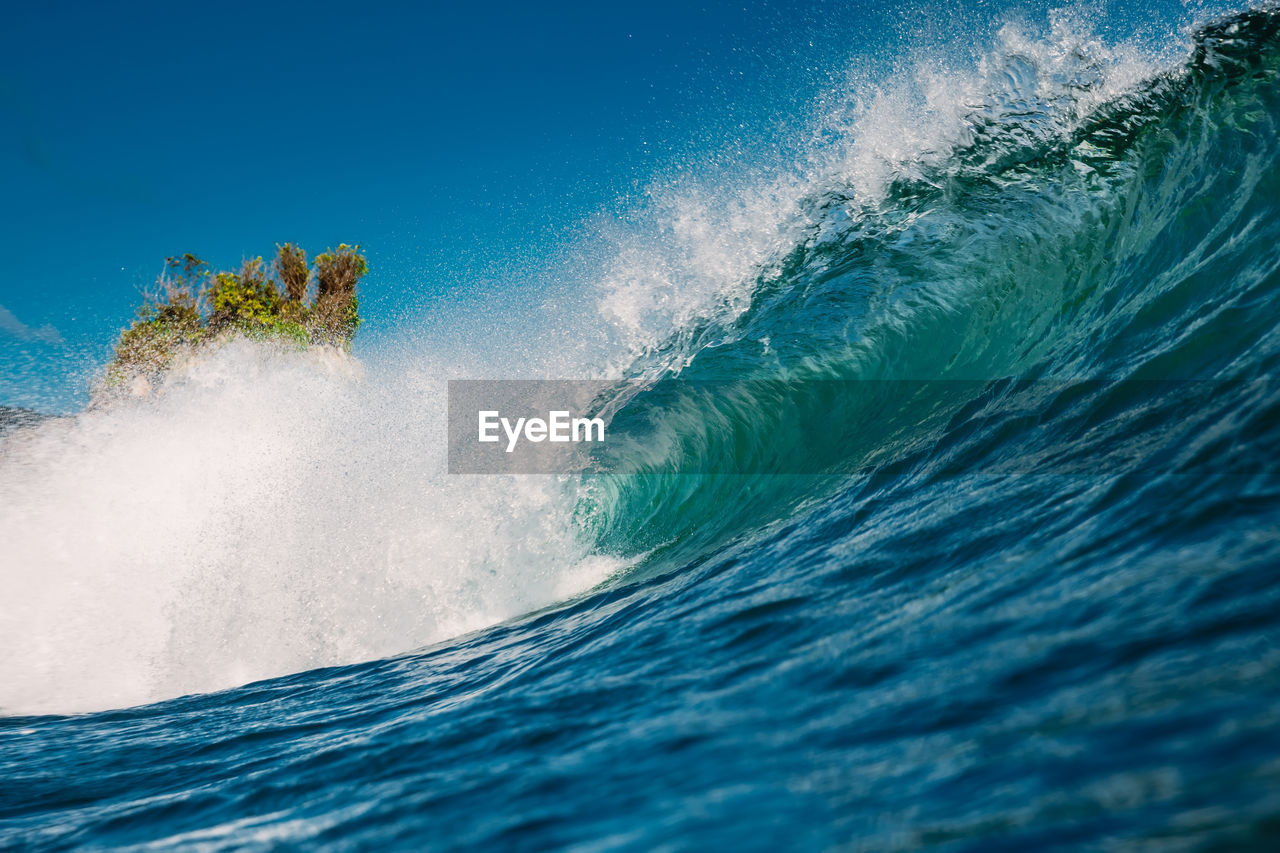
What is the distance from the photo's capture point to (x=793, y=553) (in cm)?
382

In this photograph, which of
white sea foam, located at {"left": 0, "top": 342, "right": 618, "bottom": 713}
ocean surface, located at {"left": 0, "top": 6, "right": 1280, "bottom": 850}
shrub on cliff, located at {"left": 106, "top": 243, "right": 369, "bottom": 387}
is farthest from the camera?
shrub on cliff, located at {"left": 106, "top": 243, "right": 369, "bottom": 387}

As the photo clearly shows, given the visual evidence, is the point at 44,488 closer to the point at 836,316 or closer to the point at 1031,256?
the point at 836,316

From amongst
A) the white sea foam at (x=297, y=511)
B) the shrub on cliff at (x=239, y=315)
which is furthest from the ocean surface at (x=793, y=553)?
the shrub on cliff at (x=239, y=315)

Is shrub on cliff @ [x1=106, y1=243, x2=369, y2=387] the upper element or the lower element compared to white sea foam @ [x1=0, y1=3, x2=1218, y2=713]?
upper

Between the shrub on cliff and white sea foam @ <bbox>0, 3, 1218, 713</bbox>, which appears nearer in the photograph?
white sea foam @ <bbox>0, 3, 1218, 713</bbox>

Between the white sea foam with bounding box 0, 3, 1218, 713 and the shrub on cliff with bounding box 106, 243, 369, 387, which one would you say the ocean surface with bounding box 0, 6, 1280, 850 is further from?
the shrub on cliff with bounding box 106, 243, 369, 387

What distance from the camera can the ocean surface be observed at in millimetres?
1488

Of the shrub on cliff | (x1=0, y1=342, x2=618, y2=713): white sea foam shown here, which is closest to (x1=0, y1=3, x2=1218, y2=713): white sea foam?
(x1=0, y1=342, x2=618, y2=713): white sea foam

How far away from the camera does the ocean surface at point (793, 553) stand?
58.6 inches

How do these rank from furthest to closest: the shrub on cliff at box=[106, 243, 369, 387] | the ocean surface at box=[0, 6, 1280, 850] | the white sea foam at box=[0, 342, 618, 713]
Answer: the shrub on cliff at box=[106, 243, 369, 387] → the white sea foam at box=[0, 342, 618, 713] → the ocean surface at box=[0, 6, 1280, 850]

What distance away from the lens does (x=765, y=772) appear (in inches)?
62.7

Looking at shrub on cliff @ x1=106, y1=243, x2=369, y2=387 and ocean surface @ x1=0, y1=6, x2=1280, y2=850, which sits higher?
shrub on cliff @ x1=106, y1=243, x2=369, y2=387

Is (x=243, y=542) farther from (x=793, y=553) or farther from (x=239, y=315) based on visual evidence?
(x=239, y=315)

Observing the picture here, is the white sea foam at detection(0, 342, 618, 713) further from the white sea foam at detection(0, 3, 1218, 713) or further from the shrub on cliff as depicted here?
the shrub on cliff
